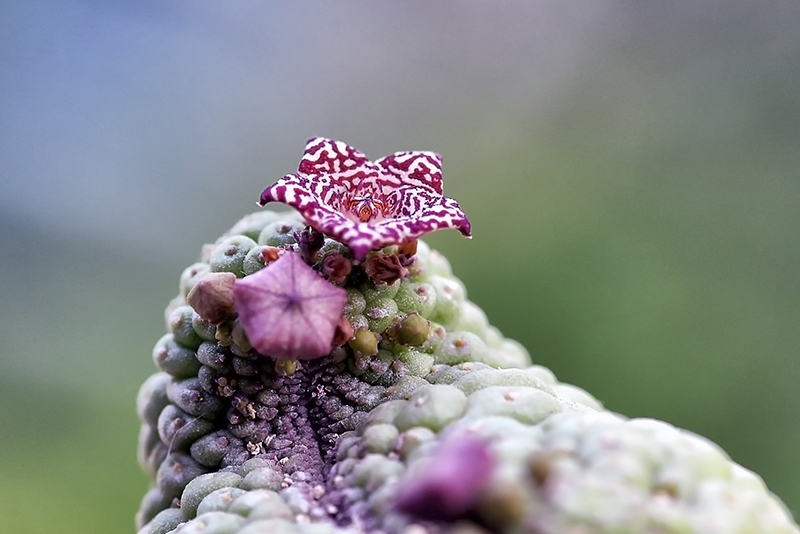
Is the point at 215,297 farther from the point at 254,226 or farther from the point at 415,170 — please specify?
the point at 415,170

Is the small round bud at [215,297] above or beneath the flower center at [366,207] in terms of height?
beneath

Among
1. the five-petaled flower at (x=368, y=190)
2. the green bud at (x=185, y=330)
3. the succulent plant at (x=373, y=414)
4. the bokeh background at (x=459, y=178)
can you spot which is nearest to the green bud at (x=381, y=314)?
the succulent plant at (x=373, y=414)

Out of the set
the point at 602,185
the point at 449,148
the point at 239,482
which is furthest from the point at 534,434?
the point at 449,148

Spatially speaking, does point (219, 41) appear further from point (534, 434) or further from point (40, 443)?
point (534, 434)

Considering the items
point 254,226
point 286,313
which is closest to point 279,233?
point 254,226

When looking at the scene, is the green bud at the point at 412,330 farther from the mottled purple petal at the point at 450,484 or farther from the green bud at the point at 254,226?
the mottled purple petal at the point at 450,484

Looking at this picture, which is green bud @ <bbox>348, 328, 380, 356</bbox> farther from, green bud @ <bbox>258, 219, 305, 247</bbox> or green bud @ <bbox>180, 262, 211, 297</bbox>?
green bud @ <bbox>180, 262, 211, 297</bbox>
